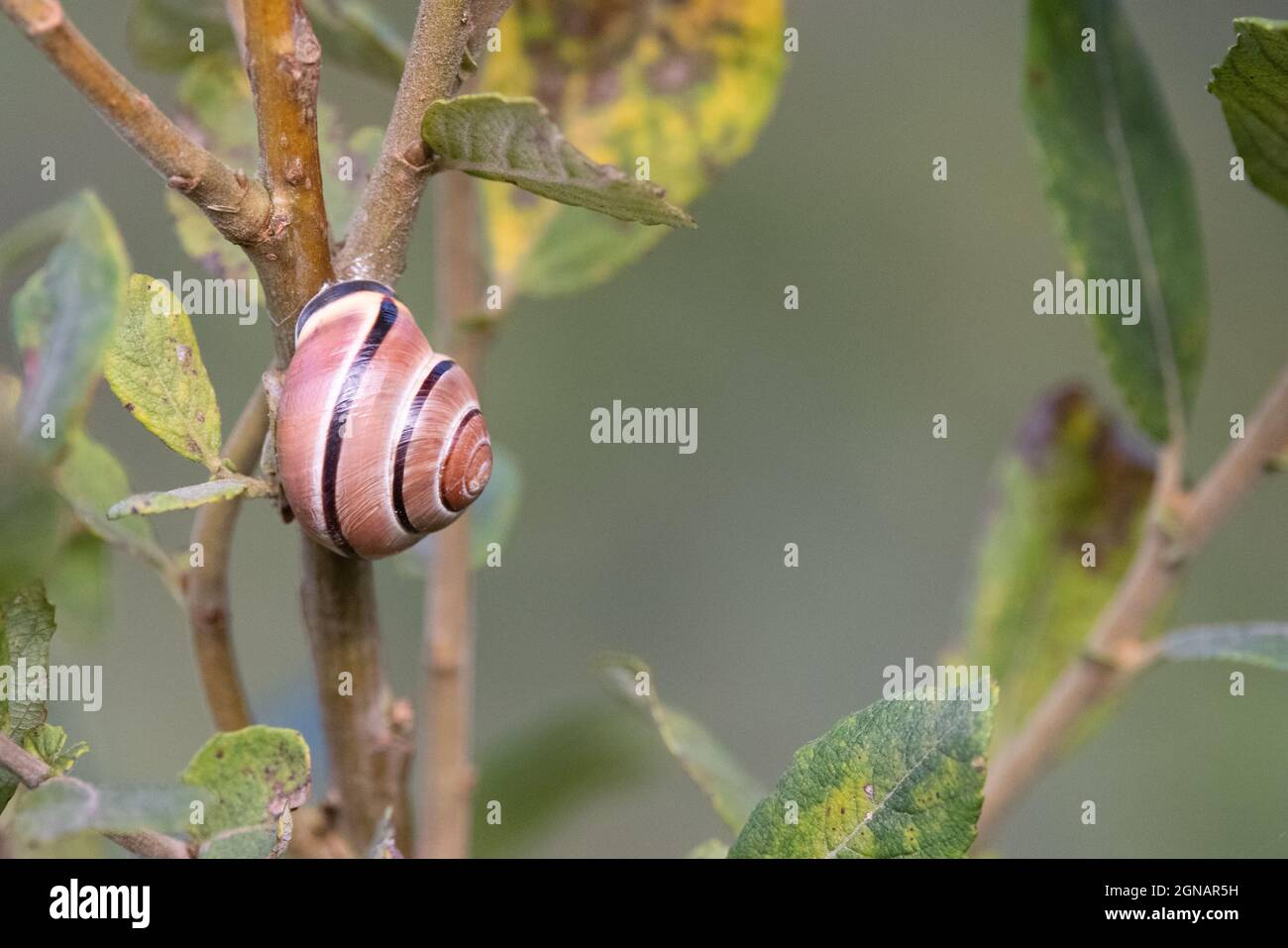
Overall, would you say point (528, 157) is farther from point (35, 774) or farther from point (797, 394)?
point (797, 394)

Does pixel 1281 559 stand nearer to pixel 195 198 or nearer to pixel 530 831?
pixel 530 831

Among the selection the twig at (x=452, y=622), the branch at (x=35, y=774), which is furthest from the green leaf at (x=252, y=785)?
the twig at (x=452, y=622)

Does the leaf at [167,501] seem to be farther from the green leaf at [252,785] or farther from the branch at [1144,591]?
Answer: the branch at [1144,591]

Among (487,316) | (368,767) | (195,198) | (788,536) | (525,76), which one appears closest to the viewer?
(195,198)

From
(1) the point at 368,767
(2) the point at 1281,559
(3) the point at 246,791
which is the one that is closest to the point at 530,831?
(1) the point at 368,767

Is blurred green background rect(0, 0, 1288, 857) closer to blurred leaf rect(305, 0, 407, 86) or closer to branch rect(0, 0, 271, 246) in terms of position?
blurred leaf rect(305, 0, 407, 86)

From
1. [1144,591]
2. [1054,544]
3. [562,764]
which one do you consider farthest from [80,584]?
[1054,544]

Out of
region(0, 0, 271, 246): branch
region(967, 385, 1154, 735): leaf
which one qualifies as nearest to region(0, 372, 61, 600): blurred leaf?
region(0, 0, 271, 246): branch
